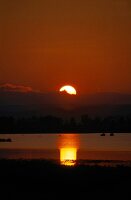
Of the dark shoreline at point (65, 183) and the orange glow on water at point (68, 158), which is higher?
the orange glow on water at point (68, 158)

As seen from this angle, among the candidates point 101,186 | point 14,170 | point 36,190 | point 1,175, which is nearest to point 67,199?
point 36,190

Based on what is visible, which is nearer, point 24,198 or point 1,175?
point 24,198

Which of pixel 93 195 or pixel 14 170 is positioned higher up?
pixel 14 170

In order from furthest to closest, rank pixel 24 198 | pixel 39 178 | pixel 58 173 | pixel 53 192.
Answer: pixel 58 173 < pixel 39 178 < pixel 53 192 < pixel 24 198

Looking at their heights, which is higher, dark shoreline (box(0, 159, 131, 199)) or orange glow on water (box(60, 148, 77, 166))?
orange glow on water (box(60, 148, 77, 166))

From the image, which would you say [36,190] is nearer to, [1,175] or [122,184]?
[122,184]

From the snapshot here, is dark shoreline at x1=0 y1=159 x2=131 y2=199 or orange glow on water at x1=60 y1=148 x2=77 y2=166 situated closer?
dark shoreline at x1=0 y1=159 x2=131 y2=199

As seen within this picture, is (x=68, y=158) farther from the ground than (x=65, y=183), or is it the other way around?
(x=68, y=158)

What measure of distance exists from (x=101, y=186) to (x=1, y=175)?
26.6ft

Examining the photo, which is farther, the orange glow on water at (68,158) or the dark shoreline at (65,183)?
the orange glow on water at (68,158)

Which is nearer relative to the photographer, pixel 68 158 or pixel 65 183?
pixel 65 183

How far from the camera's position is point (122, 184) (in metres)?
27.3

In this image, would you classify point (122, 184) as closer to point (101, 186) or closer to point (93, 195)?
point (101, 186)

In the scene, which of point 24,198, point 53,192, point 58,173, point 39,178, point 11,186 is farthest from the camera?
point 58,173
